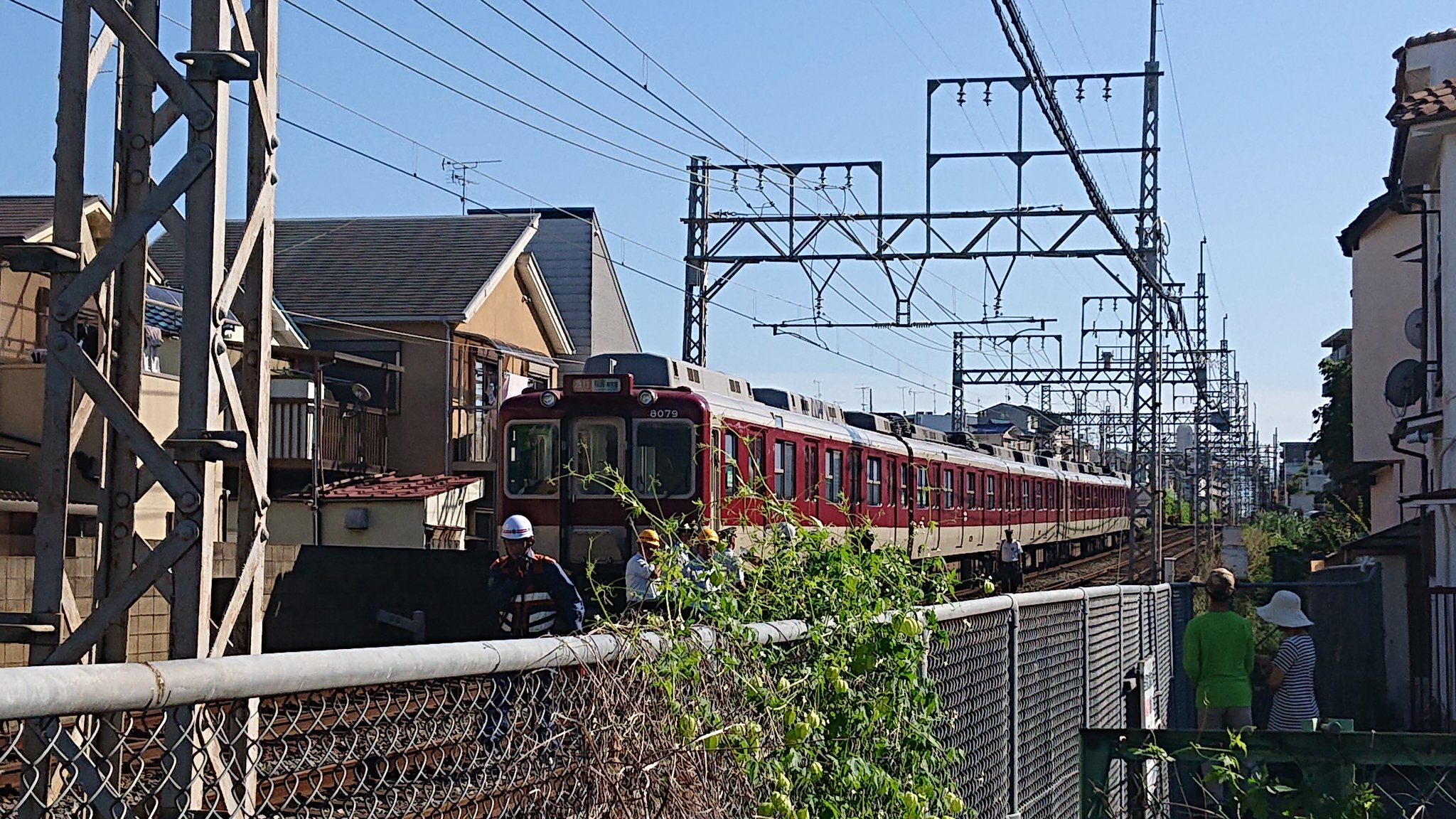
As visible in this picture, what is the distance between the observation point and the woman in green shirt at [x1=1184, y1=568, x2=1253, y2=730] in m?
8.83

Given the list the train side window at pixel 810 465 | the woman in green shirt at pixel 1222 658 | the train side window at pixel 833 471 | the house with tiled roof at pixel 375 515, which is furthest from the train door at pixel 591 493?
the woman in green shirt at pixel 1222 658

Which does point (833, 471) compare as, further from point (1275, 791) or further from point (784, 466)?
point (1275, 791)

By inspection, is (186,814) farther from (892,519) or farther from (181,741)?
(892,519)

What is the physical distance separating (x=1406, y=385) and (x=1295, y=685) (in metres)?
8.66

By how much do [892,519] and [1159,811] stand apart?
18.2m

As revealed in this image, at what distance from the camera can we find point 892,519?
929 inches

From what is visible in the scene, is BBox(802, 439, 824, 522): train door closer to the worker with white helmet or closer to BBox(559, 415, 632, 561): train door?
BBox(559, 415, 632, 561): train door

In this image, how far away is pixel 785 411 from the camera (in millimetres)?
19750

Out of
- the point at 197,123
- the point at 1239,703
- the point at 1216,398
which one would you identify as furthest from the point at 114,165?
the point at 1216,398

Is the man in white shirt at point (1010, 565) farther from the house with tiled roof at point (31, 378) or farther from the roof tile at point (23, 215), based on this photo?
the roof tile at point (23, 215)

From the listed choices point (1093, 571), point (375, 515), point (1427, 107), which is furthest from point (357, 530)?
point (1427, 107)

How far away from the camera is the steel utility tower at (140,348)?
4.76 meters

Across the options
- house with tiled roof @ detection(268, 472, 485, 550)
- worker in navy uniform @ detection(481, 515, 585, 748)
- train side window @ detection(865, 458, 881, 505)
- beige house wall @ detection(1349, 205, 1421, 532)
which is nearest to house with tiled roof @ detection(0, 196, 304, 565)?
house with tiled roof @ detection(268, 472, 485, 550)

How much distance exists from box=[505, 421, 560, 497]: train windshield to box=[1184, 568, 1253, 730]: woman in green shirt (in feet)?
31.1
